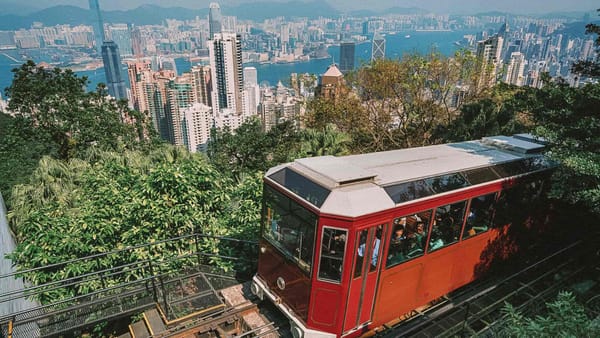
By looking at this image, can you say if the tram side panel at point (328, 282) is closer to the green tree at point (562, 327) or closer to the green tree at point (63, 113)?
the green tree at point (562, 327)

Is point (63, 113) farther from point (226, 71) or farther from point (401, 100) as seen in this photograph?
point (226, 71)

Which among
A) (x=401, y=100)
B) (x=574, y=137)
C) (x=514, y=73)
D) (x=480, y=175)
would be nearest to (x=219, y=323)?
(x=480, y=175)

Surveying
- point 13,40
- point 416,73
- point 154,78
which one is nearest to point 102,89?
point 416,73

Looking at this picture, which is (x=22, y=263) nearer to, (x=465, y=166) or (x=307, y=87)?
(x=465, y=166)

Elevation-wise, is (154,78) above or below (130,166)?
below

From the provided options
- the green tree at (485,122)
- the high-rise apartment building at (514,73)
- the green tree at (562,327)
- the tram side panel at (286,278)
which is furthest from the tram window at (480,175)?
the high-rise apartment building at (514,73)

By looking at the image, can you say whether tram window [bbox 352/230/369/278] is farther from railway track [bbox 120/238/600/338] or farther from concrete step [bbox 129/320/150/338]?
concrete step [bbox 129/320/150/338]
